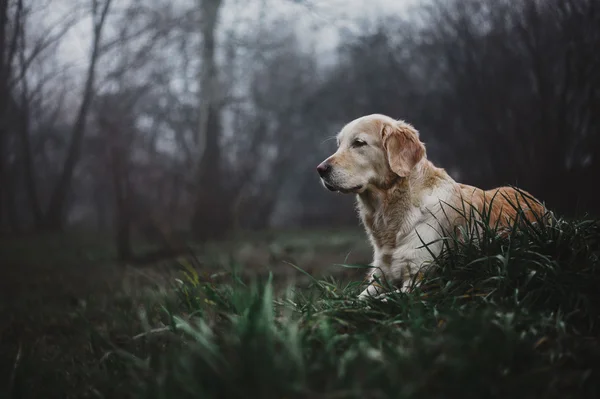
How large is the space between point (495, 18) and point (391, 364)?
6.74m

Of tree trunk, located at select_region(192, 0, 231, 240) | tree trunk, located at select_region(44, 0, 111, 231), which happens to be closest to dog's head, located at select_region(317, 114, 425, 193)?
tree trunk, located at select_region(44, 0, 111, 231)

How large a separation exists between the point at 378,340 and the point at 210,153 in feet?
35.2

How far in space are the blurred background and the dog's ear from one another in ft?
3.33

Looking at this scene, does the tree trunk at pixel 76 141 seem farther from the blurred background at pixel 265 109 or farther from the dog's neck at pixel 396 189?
the dog's neck at pixel 396 189

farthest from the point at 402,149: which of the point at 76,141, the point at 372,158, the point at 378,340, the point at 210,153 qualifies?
the point at 210,153

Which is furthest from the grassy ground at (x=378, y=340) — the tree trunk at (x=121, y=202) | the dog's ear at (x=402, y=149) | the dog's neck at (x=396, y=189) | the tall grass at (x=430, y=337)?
the tree trunk at (x=121, y=202)

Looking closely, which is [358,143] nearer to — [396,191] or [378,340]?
[396,191]

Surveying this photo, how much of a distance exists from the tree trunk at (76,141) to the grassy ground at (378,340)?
196 inches

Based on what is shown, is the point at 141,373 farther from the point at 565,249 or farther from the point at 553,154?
the point at 553,154

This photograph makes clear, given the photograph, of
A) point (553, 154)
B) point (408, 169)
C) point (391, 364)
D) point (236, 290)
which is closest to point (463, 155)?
point (553, 154)

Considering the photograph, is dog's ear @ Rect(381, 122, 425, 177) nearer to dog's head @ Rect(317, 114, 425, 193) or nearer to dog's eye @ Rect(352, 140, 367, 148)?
dog's head @ Rect(317, 114, 425, 193)

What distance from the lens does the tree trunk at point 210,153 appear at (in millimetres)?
11008

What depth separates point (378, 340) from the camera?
5.77 feet

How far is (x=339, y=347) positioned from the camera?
1.79 metres
